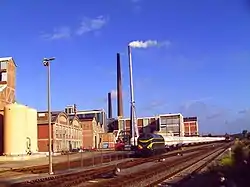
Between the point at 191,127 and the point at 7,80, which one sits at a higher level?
the point at 7,80

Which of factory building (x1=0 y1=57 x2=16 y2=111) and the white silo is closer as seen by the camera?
the white silo

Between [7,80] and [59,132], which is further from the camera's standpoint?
[59,132]

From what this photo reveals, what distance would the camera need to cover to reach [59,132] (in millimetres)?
91875

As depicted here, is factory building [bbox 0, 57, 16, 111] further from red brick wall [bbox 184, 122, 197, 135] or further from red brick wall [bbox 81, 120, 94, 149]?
red brick wall [bbox 184, 122, 197, 135]

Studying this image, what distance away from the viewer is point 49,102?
30734mm

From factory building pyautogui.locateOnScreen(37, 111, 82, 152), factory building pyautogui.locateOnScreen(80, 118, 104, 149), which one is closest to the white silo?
factory building pyautogui.locateOnScreen(37, 111, 82, 152)

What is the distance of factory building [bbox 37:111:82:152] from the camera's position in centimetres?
8788

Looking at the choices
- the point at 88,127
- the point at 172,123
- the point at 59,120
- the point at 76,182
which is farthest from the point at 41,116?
the point at 76,182

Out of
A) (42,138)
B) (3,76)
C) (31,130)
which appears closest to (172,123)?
(42,138)

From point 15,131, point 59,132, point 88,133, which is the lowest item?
point 88,133

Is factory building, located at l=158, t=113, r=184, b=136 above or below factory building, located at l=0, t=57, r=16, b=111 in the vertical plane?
below

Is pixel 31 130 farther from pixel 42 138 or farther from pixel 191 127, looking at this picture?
pixel 191 127

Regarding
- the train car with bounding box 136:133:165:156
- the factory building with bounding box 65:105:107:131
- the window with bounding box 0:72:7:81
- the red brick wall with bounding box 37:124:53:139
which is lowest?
the train car with bounding box 136:133:165:156

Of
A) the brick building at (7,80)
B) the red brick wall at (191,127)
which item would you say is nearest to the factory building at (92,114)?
the red brick wall at (191,127)
